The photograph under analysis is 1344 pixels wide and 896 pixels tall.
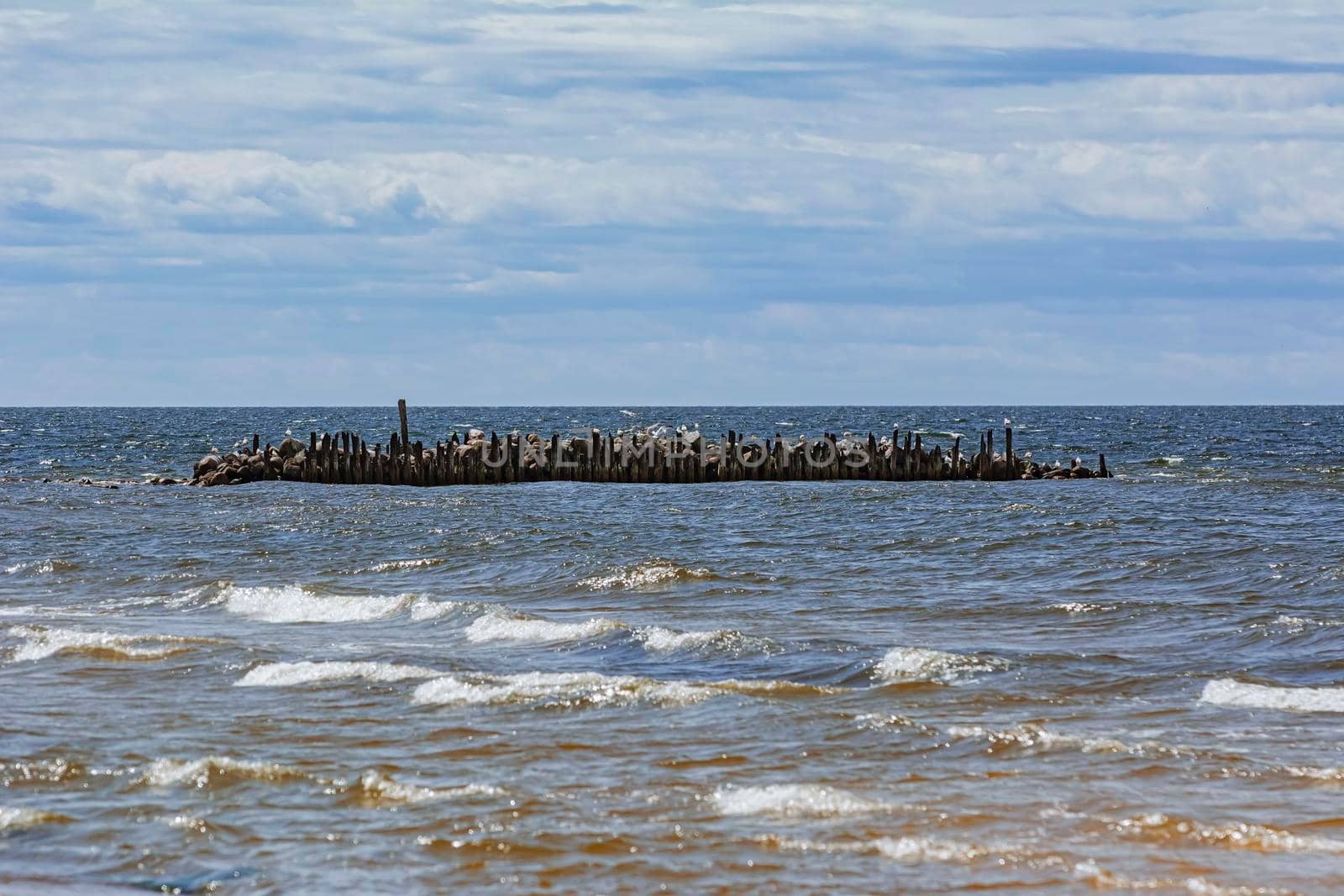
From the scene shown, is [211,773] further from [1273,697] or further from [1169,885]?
[1273,697]

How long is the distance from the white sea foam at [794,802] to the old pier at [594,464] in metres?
33.7

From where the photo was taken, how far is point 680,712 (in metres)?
11.7

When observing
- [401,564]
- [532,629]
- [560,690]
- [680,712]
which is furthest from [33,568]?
[680,712]

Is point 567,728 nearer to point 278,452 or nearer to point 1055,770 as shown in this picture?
point 1055,770

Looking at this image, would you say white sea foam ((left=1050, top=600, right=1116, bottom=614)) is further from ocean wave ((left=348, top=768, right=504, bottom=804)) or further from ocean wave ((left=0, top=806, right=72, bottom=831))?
ocean wave ((left=0, top=806, right=72, bottom=831))

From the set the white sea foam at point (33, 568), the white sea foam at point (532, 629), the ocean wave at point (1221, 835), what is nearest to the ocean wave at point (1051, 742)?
the ocean wave at point (1221, 835)

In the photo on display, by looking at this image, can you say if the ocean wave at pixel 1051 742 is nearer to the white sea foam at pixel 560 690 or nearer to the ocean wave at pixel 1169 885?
the white sea foam at pixel 560 690

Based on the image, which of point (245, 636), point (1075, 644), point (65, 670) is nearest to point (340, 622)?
point (245, 636)

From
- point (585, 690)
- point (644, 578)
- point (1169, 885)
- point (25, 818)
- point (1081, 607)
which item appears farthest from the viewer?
point (644, 578)

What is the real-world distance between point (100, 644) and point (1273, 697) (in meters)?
10.7

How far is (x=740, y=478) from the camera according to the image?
43688 millimetres

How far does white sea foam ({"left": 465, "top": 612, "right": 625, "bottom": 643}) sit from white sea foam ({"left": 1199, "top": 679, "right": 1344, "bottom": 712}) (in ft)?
20.2

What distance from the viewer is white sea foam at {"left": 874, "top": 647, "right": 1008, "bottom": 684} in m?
12.9

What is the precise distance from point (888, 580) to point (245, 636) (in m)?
8.68
